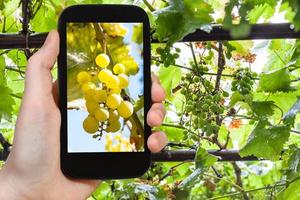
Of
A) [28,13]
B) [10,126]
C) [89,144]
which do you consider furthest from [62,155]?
[10,126]

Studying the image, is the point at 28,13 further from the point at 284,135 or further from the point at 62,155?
the point at 284,135

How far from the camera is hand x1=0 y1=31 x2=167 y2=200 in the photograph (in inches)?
46.9

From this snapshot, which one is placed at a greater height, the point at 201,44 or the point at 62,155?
the point at 201,44

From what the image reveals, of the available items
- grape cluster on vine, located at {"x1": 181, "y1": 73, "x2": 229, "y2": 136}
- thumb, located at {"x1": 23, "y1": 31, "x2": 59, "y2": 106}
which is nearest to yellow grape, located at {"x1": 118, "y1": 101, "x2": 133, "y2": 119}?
thumb, located at {"x1": 23, "y1": 31, "x2": 59, "y2": 106}

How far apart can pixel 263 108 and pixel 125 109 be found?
1.35ft

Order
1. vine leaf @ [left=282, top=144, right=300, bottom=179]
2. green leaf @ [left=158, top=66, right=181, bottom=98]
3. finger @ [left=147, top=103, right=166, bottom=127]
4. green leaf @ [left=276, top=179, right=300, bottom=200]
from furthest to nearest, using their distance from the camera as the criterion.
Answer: green leaf @ [left=158, top=66, right=181, bottom=98] < green leaf @ [left=276, top=179, right=300, bottom=200] < vine leaf @ [left=282, top=144, right=300, bottom=179] < finger @ [left=147, top=103, right=166, bottom=127]

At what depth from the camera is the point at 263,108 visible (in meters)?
1.56

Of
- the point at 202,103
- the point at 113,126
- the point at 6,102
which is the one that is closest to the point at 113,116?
the point at 113,126

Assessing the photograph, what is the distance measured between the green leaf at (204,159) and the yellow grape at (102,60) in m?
0.48

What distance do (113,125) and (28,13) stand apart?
1.07 ft

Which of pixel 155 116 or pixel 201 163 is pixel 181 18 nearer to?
pixel 155 116

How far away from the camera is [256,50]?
1.65 meters

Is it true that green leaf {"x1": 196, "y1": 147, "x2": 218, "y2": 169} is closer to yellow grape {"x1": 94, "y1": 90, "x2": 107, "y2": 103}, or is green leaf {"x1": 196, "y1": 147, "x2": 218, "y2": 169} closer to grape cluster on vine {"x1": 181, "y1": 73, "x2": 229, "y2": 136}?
grape cluster on vine {"x1": 181, "y1": 73, "x2": 229, "y2": 136}

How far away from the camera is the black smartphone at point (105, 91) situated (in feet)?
3.92
